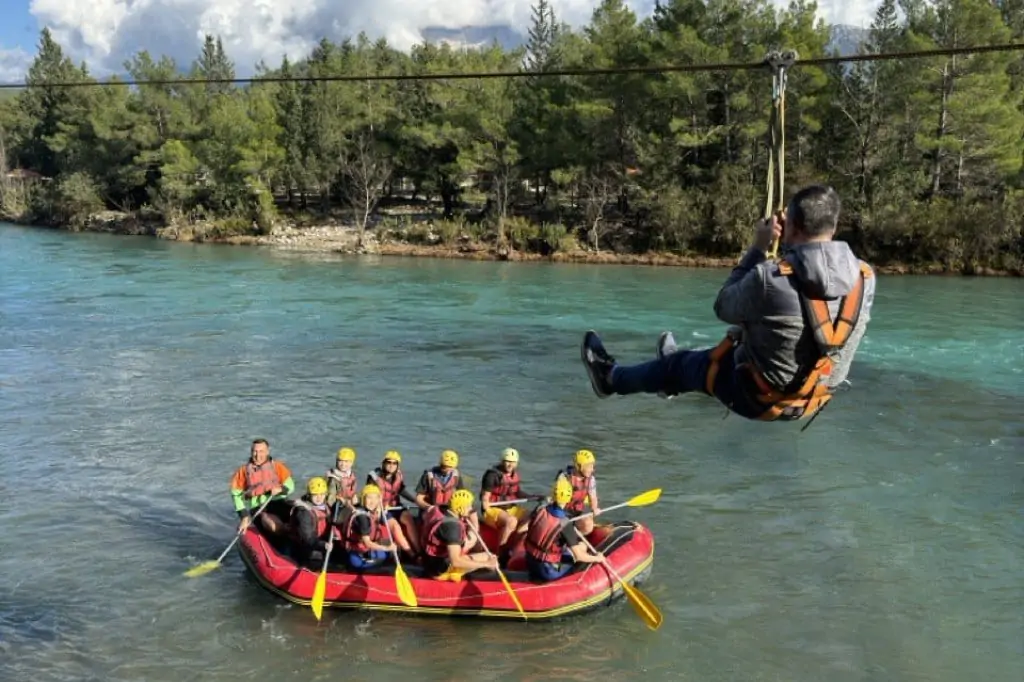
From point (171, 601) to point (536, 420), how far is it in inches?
298

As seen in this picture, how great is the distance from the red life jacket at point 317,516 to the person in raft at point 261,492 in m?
0.40

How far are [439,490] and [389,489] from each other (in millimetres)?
571

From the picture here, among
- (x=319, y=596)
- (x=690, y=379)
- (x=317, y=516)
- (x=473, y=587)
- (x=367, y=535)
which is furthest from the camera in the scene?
(x=317, y=516)

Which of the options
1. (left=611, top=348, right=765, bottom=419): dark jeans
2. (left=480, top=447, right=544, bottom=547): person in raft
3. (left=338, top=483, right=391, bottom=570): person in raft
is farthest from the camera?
(left=480, top=447, right=544, bottom=547): person in raft

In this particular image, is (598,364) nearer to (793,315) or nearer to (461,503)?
(793,315)

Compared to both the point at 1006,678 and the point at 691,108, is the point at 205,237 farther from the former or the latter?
the point at 1006,678

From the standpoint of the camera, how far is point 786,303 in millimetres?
4402

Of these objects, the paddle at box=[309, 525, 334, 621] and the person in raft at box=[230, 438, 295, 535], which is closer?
the paddle at box=[309, 525, 334, 621]

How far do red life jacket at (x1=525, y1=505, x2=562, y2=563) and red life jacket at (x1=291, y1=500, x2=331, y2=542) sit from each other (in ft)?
7.34

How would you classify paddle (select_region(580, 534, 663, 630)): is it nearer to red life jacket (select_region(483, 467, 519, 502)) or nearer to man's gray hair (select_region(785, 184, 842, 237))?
red life jacket (select_region(483, 467, 519, 502))

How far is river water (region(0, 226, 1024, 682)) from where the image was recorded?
28.9 ft

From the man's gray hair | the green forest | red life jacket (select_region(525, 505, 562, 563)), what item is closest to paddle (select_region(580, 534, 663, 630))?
red life jacket (select_region(525, 505, 562, 563))

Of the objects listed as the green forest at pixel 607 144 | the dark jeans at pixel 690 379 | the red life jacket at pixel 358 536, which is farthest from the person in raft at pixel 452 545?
the green forest at pixel 607 144

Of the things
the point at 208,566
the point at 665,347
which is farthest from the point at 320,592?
the point at 665,347
